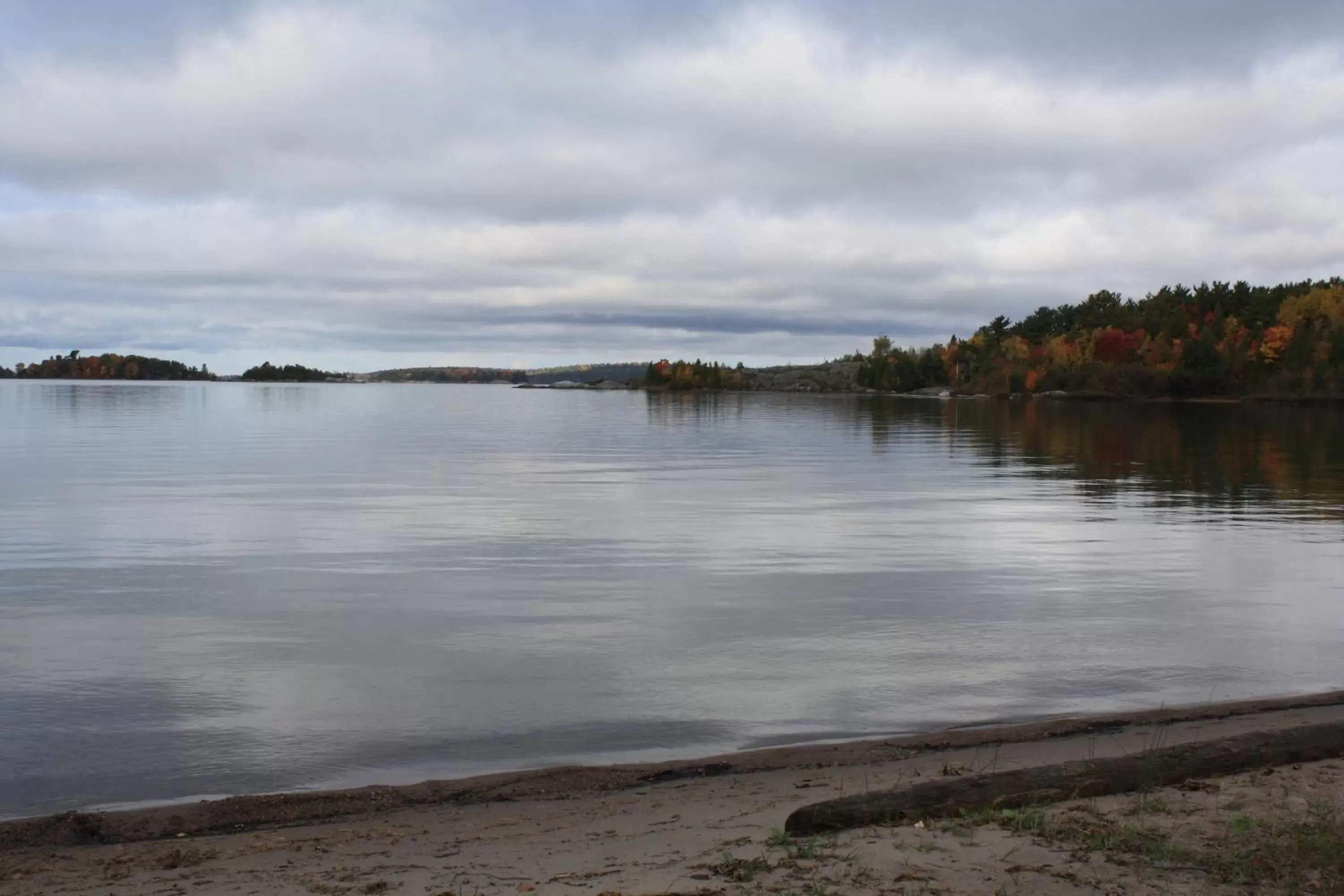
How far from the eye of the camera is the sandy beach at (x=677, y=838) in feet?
24.0

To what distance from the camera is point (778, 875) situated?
7.30 meters

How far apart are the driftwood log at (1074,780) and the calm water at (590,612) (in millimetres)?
3439

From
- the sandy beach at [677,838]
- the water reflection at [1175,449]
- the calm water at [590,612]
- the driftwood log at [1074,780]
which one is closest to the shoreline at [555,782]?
the sandy beach at [677,838]

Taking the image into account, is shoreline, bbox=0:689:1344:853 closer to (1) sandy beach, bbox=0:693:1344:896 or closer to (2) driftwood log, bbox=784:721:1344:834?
(1) sandy beach, bbox=0:693:1344:896

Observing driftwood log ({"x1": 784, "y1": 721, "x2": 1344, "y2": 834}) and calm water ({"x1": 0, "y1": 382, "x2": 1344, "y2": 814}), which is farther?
calm water ({"x1": 0, "y1": 382, "x2": 1344, "y2": 814})

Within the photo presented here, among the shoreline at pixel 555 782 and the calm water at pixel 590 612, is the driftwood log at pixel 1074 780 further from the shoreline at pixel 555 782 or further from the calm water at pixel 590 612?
the calm water at pixel 590 612

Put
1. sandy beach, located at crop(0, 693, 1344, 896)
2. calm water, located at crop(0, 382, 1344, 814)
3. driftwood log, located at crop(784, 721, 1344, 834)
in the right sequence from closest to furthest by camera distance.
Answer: sandy beach, located at crop(0, 693, 1344, 896)
driftwood log, located at crop(784, 721, 1344, 834)
calm water, located at crop(0, 382, 1344, 814)

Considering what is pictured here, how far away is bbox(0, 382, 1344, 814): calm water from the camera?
12008 mm

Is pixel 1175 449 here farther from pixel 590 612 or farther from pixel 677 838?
pixel 677 838

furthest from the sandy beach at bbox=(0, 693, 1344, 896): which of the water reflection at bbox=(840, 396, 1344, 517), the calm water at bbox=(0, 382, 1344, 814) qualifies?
the water reflection at bbox=(840, 396, 1344, 517)

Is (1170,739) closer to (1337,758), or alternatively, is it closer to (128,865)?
(1337,758)

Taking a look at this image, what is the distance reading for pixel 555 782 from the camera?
1038 centimetres

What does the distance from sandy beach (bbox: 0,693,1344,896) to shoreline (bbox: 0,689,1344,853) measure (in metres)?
0.03

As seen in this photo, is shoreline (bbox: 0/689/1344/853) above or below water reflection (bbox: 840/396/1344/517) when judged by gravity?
below
